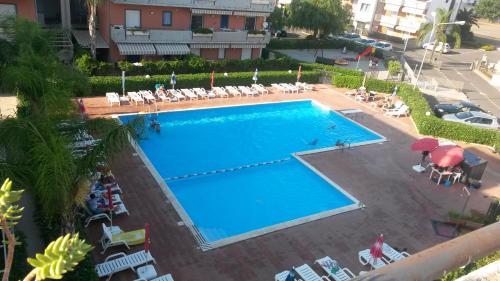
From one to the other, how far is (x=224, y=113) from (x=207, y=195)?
34.6 feet

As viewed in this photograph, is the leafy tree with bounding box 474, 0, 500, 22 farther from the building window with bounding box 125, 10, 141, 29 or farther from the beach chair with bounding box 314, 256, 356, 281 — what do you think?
the beach chair with bounding box 314, 256, 356, 281

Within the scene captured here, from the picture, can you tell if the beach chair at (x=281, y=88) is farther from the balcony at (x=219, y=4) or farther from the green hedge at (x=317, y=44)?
the green hedge at (x=317, y=44)

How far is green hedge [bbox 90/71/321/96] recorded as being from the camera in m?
27.4

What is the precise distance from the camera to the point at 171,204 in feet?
54.6

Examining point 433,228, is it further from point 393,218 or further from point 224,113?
point 224,113

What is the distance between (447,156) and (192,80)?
18506mm

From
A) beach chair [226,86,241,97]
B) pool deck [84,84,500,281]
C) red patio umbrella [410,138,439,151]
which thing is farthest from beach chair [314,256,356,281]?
beach chair [226,86,241,97]

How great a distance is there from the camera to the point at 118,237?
1352cm

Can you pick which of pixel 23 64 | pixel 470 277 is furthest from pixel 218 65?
pixel 470 277

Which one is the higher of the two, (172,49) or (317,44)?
(172,49)

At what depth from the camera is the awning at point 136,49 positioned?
31.3 meters

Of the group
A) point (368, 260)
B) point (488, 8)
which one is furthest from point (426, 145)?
point (488, 8)

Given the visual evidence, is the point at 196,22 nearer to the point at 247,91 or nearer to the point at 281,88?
the point at 247,91

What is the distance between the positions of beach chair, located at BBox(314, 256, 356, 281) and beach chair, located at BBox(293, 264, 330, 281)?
280 millimetres
